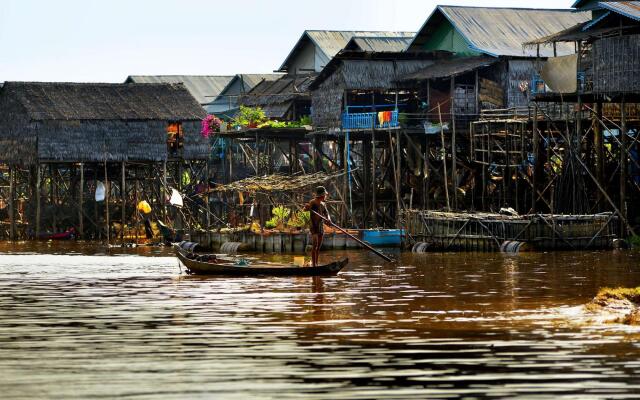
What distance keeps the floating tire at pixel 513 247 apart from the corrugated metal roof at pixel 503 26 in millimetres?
11616

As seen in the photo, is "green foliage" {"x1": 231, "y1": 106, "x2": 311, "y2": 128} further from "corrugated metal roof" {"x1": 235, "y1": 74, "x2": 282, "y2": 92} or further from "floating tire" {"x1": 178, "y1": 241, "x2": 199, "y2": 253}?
"corrugated metal roof" {"x1": 235, "y1": 74, "x2": 282, "y2": 92}

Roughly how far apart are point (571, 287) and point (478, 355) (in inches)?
Answer: 409

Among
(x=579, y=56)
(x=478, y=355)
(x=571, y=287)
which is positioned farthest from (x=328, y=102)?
(x=478, y=355)

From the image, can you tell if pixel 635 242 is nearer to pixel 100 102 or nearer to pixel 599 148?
pixel 599 148

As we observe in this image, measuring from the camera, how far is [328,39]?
2611 inches

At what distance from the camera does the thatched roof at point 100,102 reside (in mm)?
54406

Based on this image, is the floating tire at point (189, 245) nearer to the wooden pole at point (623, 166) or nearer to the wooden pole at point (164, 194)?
the wooden pole at point (164, 194)

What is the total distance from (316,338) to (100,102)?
39.4 metres

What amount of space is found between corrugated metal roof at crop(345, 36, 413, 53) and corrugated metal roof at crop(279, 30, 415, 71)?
11.5ft

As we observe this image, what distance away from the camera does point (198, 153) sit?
190 ft

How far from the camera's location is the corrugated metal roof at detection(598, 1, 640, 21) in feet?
126

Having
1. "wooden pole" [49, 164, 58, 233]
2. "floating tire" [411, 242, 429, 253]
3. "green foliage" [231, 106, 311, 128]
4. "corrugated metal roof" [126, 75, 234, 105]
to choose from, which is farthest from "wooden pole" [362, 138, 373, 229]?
"corrugated metal roof" [126, 75, 234, 105]

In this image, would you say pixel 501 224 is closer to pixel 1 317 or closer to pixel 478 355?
pixel 1 317

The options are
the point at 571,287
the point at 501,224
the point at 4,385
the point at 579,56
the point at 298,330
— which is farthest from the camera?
the point at 579,56
